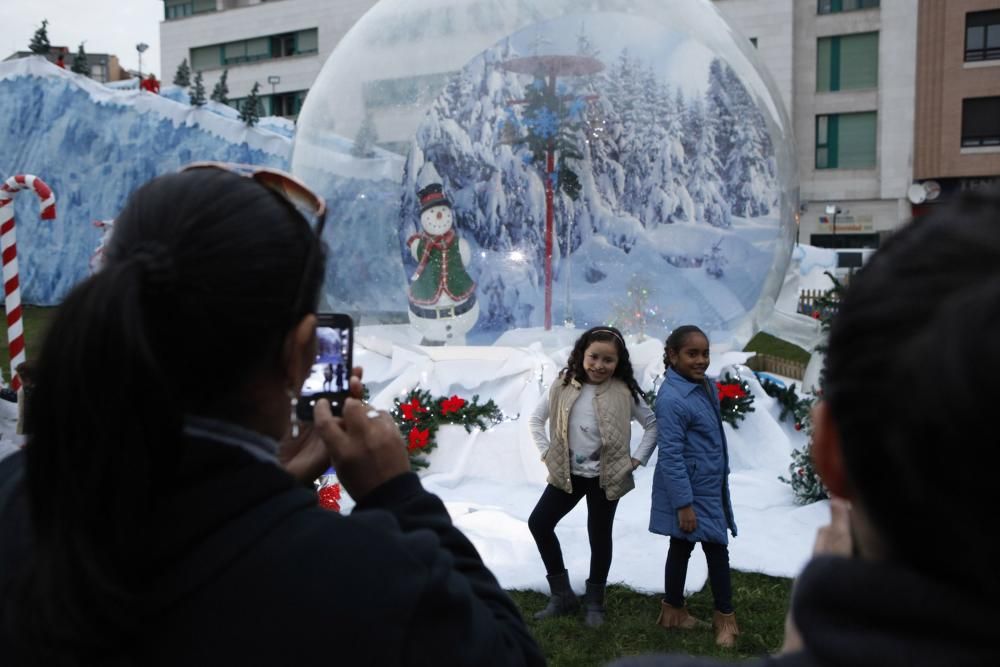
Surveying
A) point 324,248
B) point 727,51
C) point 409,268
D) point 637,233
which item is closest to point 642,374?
point 637,233

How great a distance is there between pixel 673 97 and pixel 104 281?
676cm

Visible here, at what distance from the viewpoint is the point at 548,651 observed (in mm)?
3695

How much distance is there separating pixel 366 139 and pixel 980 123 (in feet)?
79.6

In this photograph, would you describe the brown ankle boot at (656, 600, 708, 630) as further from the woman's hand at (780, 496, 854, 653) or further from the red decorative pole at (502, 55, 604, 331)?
the red decorative pole at (502, 55, 604, 331)

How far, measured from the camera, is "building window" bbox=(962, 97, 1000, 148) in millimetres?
25906

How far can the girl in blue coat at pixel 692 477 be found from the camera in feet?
12.2

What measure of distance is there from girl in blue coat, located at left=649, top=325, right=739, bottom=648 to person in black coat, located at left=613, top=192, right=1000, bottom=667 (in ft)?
9.93

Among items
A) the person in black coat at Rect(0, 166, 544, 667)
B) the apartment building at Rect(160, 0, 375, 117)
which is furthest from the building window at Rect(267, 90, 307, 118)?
the person in black coat at Rect(0, 166, 544, 667)

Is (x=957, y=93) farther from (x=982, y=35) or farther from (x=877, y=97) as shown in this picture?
(x=877, y=97)

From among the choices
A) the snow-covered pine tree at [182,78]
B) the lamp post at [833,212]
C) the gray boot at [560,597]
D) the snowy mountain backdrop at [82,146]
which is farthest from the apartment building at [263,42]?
the gray boot at [560,597]

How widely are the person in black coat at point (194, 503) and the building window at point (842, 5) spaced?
2970 cm

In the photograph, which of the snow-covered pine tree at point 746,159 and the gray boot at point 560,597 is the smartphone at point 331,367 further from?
the snow-covered pine tree at point 746,159

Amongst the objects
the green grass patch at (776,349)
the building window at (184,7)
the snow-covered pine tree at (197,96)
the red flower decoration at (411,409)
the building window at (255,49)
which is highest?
the building window at (184,7)

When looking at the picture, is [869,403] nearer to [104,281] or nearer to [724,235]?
[104,281]
